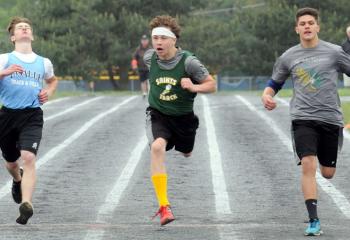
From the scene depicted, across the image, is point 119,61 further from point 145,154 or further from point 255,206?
point 255,206

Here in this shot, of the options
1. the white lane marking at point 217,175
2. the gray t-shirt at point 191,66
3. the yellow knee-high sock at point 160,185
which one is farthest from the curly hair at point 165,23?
the white lane marking at point 217,175

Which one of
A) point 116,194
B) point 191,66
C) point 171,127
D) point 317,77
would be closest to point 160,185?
point 171,127

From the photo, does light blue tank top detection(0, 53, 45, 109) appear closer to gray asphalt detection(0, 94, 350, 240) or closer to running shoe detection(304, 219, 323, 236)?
gray asphalt detection(0, 94, 350, 240)

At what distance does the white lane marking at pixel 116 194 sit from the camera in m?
9.66

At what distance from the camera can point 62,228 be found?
9891 millimetres

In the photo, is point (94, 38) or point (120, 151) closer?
point (120, 151)

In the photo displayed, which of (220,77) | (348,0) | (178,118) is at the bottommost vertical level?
(220,77)

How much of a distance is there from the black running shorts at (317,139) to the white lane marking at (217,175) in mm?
1251

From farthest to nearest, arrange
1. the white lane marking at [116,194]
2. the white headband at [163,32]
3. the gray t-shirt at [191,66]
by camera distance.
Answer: the white headband at [163,32]
the gray t-shirt at [191,66]
the white lane marking at [116,194]

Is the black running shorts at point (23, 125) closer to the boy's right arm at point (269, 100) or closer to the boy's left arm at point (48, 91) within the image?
the boy's left arm at point (48, 91)

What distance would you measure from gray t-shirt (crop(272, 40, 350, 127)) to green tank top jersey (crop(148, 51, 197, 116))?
1.01 m

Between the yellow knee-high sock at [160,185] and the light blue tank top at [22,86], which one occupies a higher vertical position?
the light blue tank top at [22,86]

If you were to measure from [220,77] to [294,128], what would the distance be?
5232 centimetres

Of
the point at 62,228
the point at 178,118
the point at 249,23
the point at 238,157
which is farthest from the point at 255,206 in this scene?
the point at 249,23
